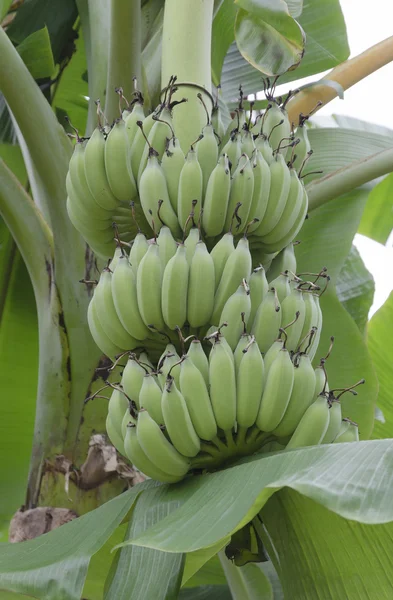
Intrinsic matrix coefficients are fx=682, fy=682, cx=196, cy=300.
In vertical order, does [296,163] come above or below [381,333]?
above

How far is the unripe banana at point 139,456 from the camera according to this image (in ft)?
2.72

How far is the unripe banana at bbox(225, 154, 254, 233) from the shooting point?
0.94 metres

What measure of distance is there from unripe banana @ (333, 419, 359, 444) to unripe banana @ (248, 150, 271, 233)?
0.30 metres

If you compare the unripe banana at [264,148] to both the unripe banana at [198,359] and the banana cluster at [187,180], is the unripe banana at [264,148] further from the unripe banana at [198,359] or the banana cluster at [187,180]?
the unripe banana at [198,359]

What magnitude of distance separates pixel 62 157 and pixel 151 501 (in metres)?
0.62

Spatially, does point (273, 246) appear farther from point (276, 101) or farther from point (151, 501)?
point (151, 501)

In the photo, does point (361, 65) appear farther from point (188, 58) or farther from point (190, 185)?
point (190, 185)

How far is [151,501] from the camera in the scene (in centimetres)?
85

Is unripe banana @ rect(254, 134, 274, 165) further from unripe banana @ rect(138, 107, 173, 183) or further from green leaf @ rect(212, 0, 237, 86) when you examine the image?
green leaf @ rect(212, 0, 237, 86)

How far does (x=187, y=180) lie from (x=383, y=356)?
82 cm

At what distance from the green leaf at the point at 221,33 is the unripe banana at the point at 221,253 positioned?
2.21 feet

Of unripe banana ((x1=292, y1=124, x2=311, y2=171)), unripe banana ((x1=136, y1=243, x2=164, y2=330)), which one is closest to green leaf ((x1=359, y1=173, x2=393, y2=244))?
unripe banana ((x1=292, y1=124, x2=311, y2=171))

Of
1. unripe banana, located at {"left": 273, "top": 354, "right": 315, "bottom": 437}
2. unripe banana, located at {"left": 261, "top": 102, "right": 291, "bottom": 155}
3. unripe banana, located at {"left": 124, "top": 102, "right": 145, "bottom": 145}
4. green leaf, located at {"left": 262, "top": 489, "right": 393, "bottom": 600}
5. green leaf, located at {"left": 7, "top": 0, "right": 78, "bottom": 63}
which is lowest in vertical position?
green leaf, located at {"left": 262, "top": 489, "right": 393, "bottom": 600}

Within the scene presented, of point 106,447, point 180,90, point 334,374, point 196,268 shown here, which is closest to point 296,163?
point 180,90
